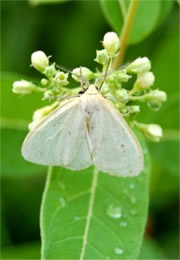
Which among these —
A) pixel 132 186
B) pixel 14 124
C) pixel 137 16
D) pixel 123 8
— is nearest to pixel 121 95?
pixel 132 186

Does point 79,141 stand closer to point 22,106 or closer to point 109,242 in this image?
point 109,242

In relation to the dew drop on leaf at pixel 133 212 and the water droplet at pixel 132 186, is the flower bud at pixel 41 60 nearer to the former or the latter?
the water droplet at pixel 132 186

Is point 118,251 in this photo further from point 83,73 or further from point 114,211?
point 83,73

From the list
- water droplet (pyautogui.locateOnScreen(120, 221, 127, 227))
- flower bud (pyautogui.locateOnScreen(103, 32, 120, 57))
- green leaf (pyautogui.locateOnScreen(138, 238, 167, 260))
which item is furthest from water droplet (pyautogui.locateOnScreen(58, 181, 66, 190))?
green leaf (pyautogui.locateOnScreen(138, 238, 167, 260))

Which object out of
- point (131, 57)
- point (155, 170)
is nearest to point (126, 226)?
point (155, 170)

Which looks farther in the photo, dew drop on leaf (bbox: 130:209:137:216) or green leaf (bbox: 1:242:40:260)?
green leaf (bbox: 1:242:40:260)

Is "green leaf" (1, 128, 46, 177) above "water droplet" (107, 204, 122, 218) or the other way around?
above

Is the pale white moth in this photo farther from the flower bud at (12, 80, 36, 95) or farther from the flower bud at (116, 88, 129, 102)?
the flower bud at (12, 80, 36, 95)
